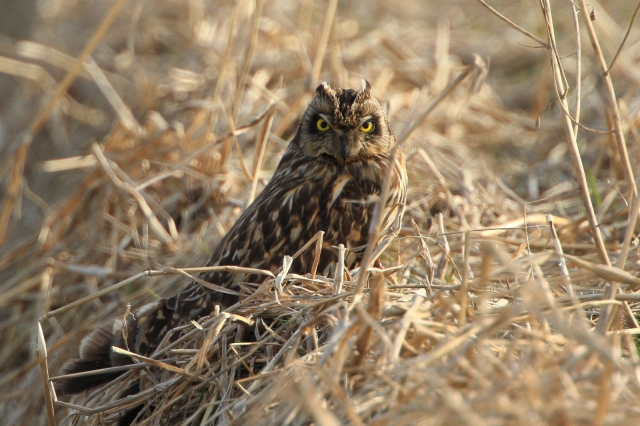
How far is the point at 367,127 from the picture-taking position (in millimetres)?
3496

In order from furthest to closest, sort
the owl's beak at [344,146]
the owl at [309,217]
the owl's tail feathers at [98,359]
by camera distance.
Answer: the owl's beak at [344,146] < the owl at [309,217] < the owl's tail feathers at [98,359]

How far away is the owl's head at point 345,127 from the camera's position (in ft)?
11.2

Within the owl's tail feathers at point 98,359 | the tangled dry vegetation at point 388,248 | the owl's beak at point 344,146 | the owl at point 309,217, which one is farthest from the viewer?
the owl's beak at point 344,146

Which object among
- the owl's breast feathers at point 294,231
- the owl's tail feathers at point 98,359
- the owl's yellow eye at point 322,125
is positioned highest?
the owl's yellow eye at point 322,125

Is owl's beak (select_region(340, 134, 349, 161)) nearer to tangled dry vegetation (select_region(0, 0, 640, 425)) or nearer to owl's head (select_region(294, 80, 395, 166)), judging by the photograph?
owl's head (select_region(294, 80, 395, 166))

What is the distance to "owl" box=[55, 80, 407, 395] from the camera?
10.7 ft

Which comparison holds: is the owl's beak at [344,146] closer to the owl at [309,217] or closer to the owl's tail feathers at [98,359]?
the owl at [309,217]

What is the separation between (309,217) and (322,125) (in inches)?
18.3

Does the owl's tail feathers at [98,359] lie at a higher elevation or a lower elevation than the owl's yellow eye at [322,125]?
lower

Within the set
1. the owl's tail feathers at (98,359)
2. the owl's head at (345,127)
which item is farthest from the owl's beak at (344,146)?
the owl's tail feathers at (98,359)

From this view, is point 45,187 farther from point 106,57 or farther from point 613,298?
point 613,298

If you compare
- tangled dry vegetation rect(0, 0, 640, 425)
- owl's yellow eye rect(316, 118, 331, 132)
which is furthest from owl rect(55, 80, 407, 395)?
tangled dry vegetation rect(0, 0, 640, 425)

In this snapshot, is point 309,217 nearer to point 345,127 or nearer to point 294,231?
point 294,231

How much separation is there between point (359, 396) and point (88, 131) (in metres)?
5.22
